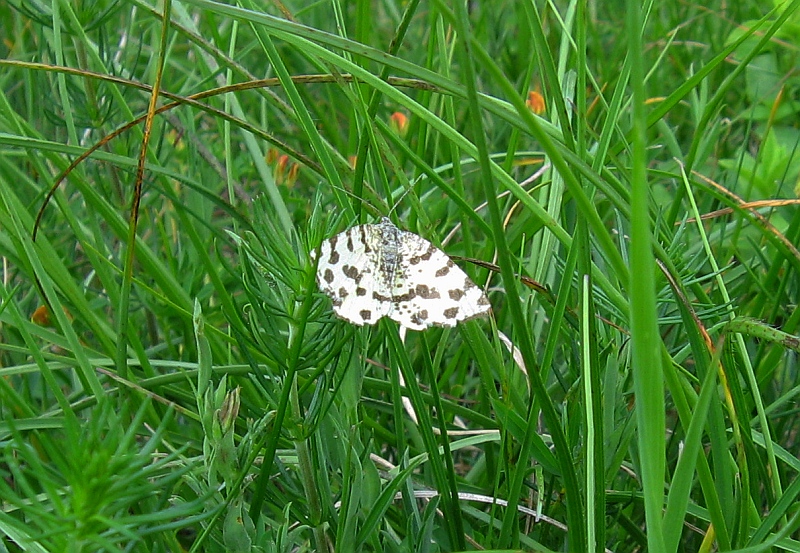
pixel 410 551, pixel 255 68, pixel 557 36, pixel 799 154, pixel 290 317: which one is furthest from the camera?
pixel 557 36

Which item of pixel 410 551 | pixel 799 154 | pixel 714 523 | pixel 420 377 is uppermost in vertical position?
pixel 799 154

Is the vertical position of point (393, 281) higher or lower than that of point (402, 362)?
higher

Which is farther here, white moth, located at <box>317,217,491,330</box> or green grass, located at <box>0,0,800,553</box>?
white moth, located at <box>317,217,491,330</box>

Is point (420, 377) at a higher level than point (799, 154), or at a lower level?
lower

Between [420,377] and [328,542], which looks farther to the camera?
[420,377]

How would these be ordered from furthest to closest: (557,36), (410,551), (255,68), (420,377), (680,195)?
(557,36), (255,68), (420,377), (680,195), (410,551)

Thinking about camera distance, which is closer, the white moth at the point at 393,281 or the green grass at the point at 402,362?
the green grass at the point at 402,362

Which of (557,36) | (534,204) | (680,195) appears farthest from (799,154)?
(534,204)

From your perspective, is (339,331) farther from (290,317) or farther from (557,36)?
(557,36)
